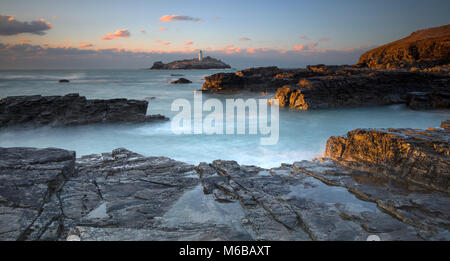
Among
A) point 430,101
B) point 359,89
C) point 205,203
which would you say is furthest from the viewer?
point 359,89

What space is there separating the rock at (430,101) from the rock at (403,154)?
13766 mm

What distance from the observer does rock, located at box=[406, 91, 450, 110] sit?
1605 cm

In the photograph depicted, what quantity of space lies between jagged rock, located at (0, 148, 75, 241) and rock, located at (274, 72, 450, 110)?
15.9m

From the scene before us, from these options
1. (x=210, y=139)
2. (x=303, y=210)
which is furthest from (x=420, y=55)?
(x=303, y=210)

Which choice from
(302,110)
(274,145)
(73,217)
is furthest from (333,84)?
(73,217)

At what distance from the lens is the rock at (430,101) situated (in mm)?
16047

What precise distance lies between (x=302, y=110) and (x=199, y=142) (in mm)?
10055

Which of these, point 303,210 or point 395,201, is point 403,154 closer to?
point 395,201

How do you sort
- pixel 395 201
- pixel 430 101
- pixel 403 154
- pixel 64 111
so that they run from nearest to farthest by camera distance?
pixel 395 201
pixel 403 154
pixel 64 111
pixel 430 101

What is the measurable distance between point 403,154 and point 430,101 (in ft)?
52.3

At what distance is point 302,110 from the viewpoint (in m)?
17.2

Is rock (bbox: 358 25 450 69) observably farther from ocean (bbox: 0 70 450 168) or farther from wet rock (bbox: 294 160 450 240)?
wet rock (bbox: 294 160 450 240)

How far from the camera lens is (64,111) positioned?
1229 cm

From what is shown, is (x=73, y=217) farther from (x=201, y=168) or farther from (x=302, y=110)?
(x=302, y=110)
